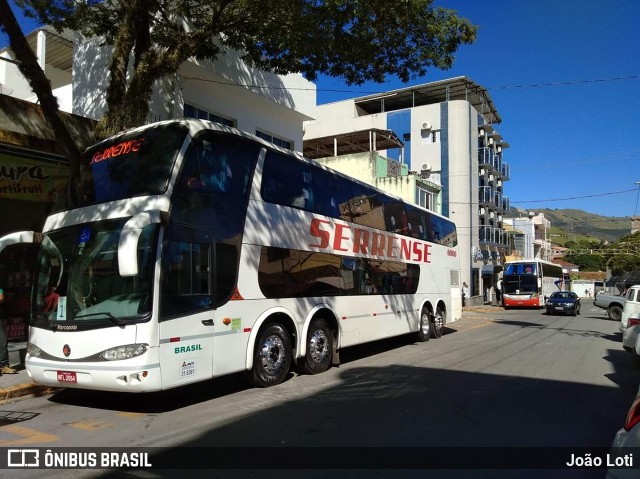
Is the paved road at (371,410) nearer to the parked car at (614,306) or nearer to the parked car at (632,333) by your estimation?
the parked car at (632,333)

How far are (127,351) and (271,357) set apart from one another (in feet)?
8.78

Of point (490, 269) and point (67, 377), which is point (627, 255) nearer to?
point (490, 269)

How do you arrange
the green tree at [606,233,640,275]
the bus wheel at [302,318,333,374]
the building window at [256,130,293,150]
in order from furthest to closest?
1. the green tree at [606,233,640,275]
2. the building window at [256,130,293,150]
3. the bus wheel at [302,318,333,374]

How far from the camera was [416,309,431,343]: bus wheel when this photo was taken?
1439 cm

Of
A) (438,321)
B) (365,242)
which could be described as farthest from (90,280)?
(438,321)

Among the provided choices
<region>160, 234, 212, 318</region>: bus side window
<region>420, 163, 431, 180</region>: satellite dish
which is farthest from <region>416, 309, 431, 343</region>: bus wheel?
<region>420, 163, 431, 180</region>: satellite dish

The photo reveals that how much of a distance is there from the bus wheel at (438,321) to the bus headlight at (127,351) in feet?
36.1

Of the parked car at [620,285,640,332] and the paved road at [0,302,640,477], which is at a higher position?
the parked car at [620,285,640,332]

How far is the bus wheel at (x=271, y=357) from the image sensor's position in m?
7.78

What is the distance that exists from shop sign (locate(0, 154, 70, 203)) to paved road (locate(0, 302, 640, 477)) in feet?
17.1

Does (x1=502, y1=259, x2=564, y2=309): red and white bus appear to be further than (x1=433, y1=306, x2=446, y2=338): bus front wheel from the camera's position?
Yes

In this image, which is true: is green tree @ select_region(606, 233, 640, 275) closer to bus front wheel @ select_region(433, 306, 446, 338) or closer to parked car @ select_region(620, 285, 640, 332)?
parked car @ select_region(620, 285, 640, 332)

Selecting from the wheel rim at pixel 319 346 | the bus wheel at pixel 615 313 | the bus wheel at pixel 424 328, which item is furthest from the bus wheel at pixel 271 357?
the bus wheel at pixel 615 313

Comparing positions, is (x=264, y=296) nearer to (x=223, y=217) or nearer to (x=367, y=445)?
(x=223, y=217)
